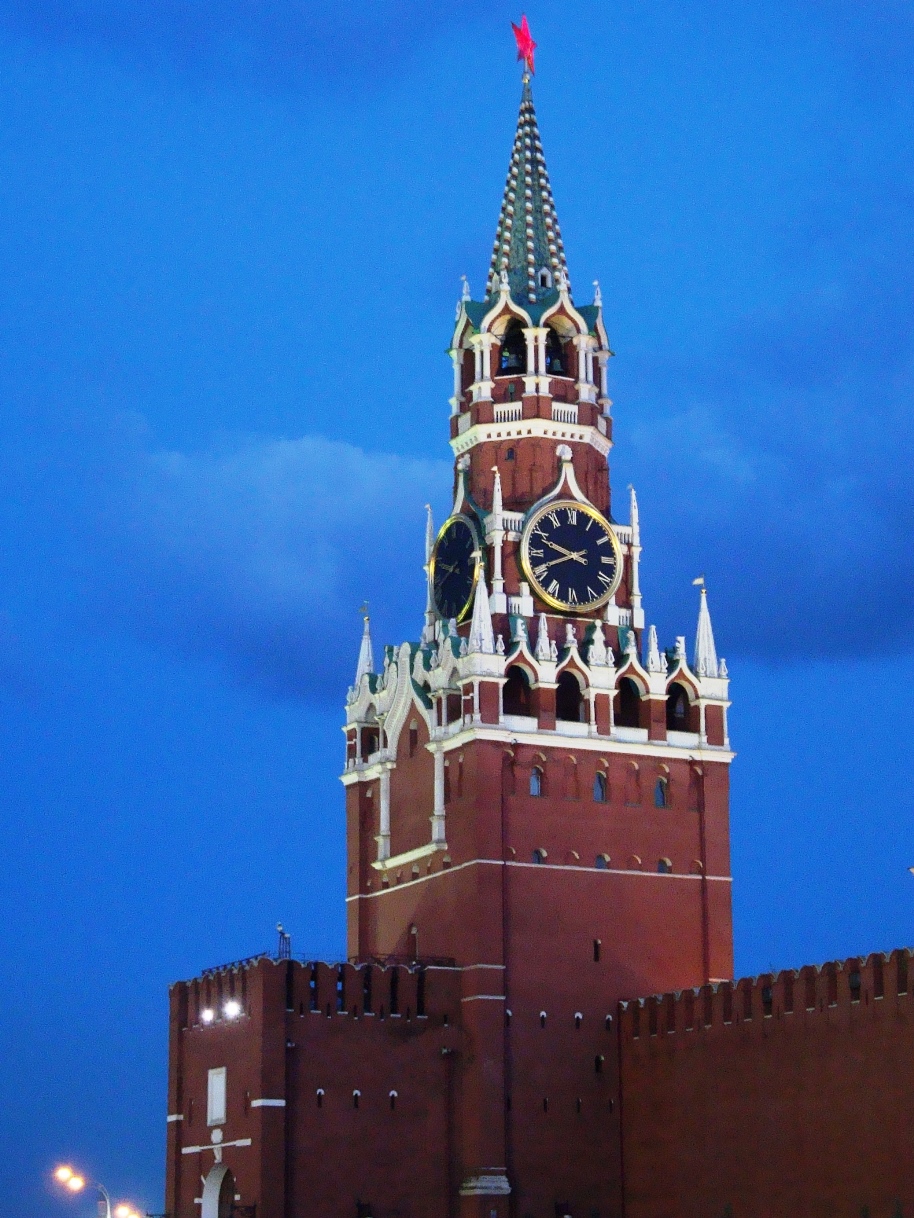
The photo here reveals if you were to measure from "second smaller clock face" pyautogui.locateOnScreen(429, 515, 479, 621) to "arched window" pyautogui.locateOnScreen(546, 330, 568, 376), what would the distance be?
7094mm

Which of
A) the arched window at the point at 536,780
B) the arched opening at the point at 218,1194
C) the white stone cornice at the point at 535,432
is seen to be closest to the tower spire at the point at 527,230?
the white stone cornice at the point at 535,432

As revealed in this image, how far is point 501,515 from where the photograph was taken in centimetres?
8806

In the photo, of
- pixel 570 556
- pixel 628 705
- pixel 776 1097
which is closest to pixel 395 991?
pixel 776 1097

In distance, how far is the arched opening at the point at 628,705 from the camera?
288 feet

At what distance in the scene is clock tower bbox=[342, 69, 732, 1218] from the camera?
268ft

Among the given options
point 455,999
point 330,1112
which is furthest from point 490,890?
point 330,1112

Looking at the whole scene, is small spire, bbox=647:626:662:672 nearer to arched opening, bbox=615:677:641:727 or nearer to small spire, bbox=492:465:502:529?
arched opening, bbox=615:677:641:727

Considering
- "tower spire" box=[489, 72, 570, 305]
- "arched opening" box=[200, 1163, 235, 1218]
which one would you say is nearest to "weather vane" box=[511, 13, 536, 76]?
"tower spire" box=[489, 72, 570, 305]

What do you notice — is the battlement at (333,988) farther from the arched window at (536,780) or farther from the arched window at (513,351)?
the arched window at (513,351)

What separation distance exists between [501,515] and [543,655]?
585 centimetres

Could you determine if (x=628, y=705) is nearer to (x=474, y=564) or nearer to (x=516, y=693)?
(x=516, y=693)

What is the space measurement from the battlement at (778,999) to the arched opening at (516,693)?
436 inches

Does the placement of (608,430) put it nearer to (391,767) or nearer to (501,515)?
(501,515)

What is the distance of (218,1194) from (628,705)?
22.6 meters
